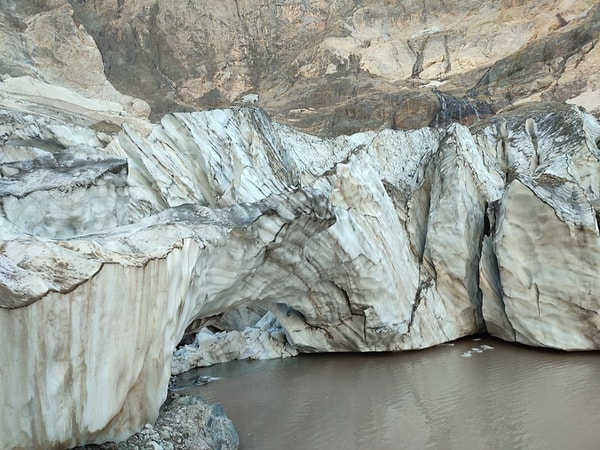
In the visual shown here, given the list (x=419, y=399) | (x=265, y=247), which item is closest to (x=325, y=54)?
(x=265, y=247)

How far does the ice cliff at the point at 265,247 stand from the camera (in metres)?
2.90

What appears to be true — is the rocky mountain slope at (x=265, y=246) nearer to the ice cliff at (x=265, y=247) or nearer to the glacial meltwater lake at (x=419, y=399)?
the ice cliff at (x=265, y=247)

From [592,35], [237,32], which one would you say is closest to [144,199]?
[592,35]

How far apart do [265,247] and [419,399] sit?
7.46 ft

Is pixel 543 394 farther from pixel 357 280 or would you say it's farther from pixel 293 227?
pixel 293 227

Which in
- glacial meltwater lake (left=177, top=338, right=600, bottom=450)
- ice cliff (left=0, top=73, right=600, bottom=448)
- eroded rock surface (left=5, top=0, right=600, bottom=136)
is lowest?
glacial meltwater lake (left=177, top=338, right=600, bottom=450)

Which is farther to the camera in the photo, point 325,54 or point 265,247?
point 325,54

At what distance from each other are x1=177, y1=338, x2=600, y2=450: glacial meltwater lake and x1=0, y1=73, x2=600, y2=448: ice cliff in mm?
614

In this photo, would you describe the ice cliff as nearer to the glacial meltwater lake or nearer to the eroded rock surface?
the glacial meltwater lake

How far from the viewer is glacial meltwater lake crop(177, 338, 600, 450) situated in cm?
406

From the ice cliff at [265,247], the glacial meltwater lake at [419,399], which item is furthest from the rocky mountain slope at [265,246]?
the glacial meltwater lake at [419,399]

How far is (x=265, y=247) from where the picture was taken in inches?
212

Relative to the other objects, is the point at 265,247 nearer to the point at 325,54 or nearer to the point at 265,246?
the point at 265,246

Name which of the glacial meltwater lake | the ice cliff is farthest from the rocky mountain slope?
the glacial meltwater lake
